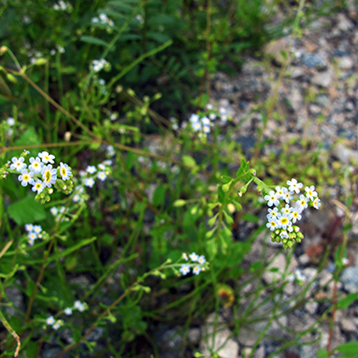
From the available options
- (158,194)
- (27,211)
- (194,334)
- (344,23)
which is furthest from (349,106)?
(27,211)

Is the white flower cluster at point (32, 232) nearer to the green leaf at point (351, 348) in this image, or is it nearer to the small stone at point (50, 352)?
the small stone at point (50, 352)

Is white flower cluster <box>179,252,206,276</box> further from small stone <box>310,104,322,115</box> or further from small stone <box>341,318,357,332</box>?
small stone <box>310,104,322,115</box>

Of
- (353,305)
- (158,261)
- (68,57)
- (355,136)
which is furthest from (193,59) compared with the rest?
(353,305)

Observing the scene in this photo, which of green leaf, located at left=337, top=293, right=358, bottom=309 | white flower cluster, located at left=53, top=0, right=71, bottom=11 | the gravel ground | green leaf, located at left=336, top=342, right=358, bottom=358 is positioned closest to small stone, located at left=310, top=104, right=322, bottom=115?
the gravel ground

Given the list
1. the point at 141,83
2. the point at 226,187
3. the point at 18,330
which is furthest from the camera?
the point at 141,83

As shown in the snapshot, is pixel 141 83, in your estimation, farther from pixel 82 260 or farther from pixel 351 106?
pixel 351 106

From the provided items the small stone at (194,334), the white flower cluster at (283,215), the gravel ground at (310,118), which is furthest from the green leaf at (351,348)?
the white flower cluster at (283,215)

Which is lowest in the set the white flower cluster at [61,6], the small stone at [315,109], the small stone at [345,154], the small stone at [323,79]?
the small stone at [345,154]
